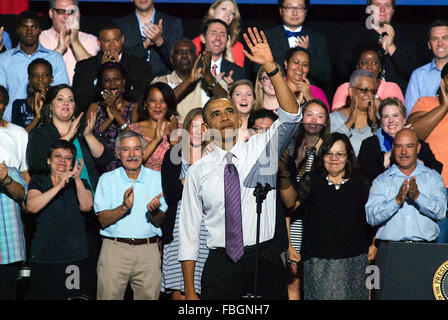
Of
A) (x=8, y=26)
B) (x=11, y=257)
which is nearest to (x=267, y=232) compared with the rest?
(x=11, y=257)

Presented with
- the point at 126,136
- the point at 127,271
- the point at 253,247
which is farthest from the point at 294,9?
the point at 253,247

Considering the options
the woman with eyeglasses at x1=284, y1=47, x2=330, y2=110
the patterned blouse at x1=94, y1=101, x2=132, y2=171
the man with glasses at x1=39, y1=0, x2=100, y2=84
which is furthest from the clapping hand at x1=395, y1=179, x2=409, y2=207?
the man with glasses at x1=39, y1=0, x2=100, y2=84

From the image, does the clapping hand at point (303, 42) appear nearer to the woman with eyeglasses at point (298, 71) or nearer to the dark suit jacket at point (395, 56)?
the woman with eyeglasses at point (298, 71)

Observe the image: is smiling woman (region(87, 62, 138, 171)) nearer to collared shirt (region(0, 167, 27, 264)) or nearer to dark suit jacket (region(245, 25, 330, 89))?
collared shirt (region(0, 167, 27, 264))

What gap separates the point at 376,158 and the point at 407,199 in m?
0.52

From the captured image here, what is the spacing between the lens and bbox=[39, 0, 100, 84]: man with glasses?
6.99m

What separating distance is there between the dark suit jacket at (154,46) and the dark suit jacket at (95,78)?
0.71 ft

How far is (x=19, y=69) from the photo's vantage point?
21.8ft

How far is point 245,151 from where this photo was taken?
13.7ft

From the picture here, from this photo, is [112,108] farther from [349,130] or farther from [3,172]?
[349,130]

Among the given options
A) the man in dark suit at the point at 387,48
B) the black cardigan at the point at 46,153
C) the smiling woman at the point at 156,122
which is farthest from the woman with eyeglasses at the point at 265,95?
the black cardigan at the point at 46,153

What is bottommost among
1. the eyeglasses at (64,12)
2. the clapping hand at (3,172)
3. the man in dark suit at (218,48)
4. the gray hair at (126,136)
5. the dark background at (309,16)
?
the clapping hand at (3,172)

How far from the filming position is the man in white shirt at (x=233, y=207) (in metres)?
3.96
